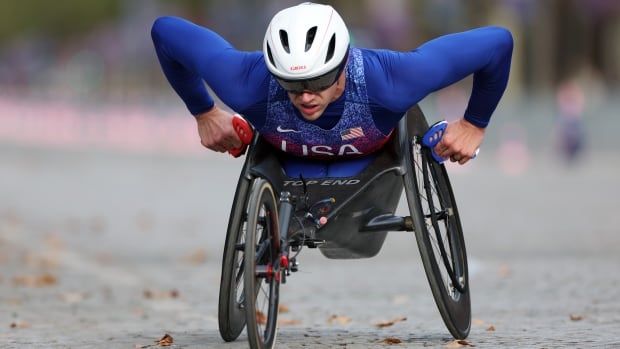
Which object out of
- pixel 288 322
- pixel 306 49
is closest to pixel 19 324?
pixel 288 322

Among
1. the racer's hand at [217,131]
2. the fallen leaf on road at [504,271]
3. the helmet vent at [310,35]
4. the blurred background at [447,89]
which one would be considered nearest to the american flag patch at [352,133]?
the helmet vent at [310,35]

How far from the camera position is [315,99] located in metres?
7.18

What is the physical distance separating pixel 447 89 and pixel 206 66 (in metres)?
32.3

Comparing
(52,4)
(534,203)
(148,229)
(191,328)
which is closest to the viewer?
(191,328)

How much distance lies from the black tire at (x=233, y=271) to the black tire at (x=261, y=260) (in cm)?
10

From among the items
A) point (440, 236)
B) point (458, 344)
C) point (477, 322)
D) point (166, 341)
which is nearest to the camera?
point (458, 344)

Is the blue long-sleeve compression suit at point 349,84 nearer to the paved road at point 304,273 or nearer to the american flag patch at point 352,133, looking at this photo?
the american flag patch at point 352,133

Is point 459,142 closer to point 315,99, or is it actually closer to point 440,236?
point 440,236

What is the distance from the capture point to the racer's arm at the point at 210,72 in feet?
24.3

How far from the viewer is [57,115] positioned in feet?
181

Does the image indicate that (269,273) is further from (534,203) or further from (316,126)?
(534,203)

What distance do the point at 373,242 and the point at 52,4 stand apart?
370 feet

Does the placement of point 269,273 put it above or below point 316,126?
below

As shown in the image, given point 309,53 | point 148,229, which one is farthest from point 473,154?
point 148,229
